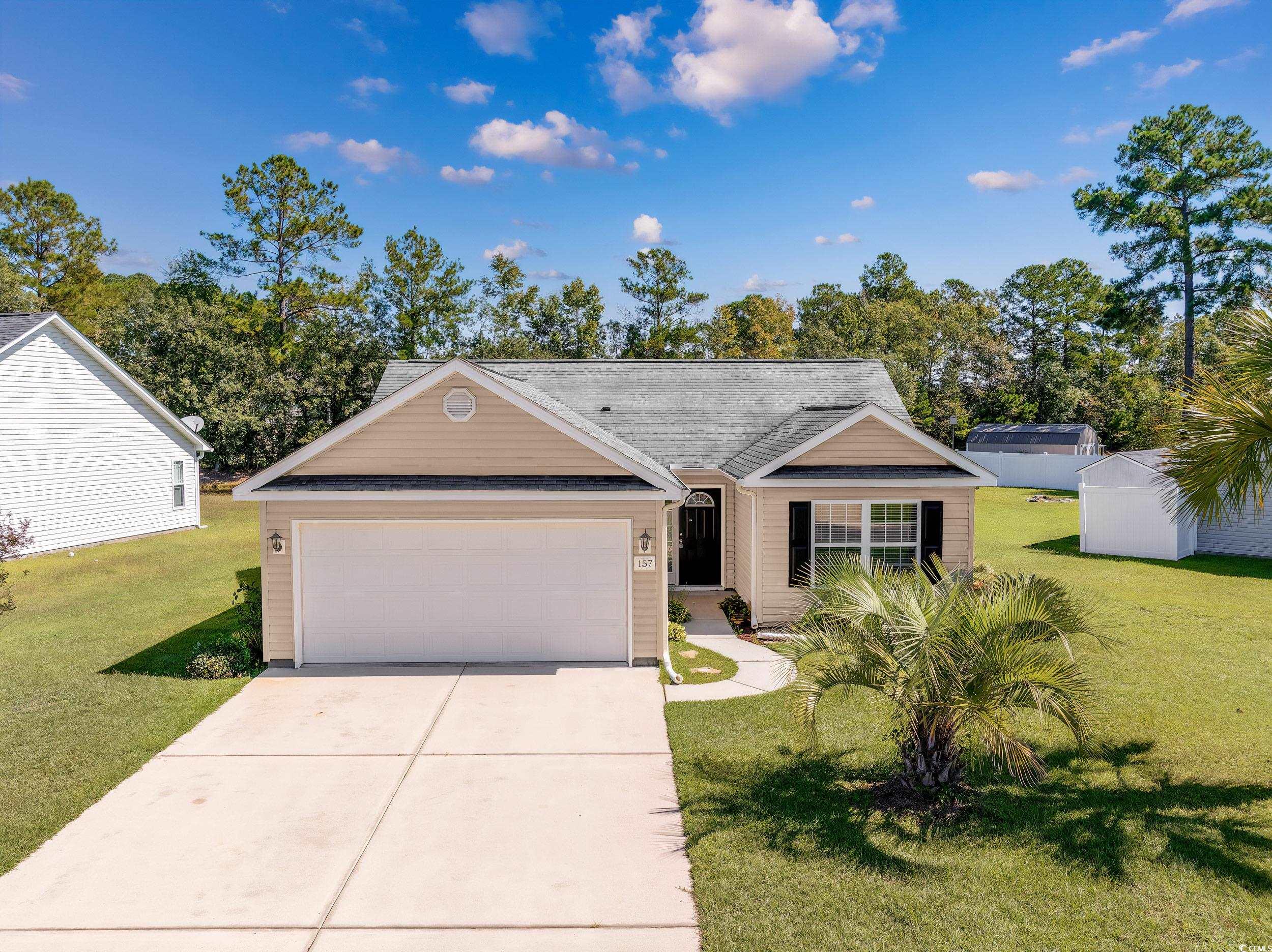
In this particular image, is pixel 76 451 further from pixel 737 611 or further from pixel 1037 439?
pixel 1037 439

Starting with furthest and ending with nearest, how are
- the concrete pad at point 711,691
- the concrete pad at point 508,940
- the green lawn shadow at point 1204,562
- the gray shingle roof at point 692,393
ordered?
the green lawn shadow at point 1204,562, the gray shingle roof at point 692,393, the concrete pad at point 711,691, the concrete pad at point 508,940

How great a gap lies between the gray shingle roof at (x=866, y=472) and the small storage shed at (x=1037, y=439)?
1190 inches

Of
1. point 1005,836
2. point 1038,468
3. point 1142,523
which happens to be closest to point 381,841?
point 1005,836

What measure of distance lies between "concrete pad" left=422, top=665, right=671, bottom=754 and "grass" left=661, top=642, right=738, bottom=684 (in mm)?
465

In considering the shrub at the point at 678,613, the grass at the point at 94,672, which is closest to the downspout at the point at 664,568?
the shrub at the point at 678,613

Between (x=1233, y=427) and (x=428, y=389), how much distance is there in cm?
964

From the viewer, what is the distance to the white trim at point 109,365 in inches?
737

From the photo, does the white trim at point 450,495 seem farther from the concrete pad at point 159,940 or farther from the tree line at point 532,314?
the tree line at point 532,314

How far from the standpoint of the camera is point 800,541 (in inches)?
497

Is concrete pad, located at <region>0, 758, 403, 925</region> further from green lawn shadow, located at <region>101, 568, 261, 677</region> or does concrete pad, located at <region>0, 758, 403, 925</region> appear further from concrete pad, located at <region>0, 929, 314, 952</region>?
green lawn shadow, located at <region>101, 568, 261, 677</region>

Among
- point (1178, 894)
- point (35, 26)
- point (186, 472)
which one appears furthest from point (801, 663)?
point (186, 472)

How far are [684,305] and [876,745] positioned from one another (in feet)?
121

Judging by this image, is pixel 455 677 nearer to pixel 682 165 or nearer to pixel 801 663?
pixel 801 663

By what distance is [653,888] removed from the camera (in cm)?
535
